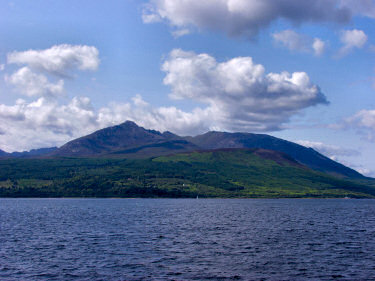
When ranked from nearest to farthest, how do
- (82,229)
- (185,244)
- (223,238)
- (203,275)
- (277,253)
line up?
(203,275) → (277,253) → (185,244) → (223,238) → (82,229)

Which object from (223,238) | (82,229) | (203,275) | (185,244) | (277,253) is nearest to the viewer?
(203,275)

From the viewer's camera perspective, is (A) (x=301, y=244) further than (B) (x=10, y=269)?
Yes

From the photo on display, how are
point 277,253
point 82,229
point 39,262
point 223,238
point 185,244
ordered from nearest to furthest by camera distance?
point 39,262
point 277,253
point 185,244
point 223,238
point 82,229

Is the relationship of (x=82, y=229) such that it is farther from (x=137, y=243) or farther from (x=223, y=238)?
(x=223, y=238)

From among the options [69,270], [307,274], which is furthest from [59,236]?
[307,274]

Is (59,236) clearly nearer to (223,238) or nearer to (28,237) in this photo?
(28,237)

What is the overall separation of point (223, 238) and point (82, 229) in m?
41.0

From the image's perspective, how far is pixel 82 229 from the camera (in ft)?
339

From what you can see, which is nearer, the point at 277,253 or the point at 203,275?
the point at 203,275

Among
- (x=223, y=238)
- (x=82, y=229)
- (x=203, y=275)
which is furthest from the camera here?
(x=82, y=229)

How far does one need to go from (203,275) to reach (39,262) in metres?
26.9

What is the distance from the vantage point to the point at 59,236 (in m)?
89.2

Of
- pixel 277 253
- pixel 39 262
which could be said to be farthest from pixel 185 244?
pixel 39 262

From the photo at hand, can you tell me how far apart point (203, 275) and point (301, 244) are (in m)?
35.4
